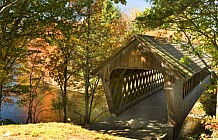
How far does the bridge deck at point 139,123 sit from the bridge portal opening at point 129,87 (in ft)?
1.67

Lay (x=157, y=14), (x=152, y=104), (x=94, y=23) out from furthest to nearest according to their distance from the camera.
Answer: (x=152, y=104) → (x=94, y=23) → (x=157, y=14)

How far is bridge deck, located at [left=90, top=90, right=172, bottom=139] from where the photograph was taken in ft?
31.8

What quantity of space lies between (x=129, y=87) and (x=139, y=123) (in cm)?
342

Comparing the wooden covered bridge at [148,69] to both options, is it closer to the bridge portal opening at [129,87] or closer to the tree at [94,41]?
the bridge portal opening at [129,87]

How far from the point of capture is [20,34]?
959cm

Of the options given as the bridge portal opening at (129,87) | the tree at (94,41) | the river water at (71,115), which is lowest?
the river water at (71,115)

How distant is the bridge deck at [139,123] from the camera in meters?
9.70

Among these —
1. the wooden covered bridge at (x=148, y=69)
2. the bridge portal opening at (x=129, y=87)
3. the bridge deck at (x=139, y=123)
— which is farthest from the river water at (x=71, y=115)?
the wooden covered bridge at (x=148, y=69)

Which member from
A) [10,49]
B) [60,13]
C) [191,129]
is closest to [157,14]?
[60,13]

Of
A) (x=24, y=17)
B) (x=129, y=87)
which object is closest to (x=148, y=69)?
(x=129, y=87)

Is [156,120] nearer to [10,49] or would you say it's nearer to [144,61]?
[144,61]

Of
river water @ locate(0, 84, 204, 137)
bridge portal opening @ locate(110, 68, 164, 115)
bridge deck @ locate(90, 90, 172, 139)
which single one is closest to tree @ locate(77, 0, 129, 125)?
bridge portal opening @ locate(110, 68, 164, 115)

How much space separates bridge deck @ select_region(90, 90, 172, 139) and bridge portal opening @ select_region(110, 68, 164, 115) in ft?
1.67

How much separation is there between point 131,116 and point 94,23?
5.27 metres
